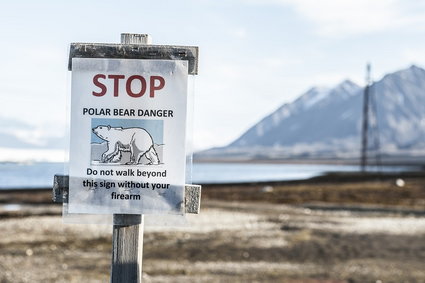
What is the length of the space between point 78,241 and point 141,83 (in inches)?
611

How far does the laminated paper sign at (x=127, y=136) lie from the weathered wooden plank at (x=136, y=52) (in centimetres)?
4

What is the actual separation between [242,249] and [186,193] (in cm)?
1341

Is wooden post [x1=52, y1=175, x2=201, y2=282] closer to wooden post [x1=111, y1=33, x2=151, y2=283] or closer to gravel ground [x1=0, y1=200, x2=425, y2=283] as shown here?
wooden post [x1=111, y1=33, x2=151, y2=283]

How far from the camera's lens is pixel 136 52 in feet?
11.7

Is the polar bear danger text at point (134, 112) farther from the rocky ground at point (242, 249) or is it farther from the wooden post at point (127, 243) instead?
the rocky ground at point (242, 249)

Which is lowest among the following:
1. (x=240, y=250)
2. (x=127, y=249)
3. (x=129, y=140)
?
(x=240, y=250)

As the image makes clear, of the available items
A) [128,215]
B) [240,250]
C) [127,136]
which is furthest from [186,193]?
[240,250]

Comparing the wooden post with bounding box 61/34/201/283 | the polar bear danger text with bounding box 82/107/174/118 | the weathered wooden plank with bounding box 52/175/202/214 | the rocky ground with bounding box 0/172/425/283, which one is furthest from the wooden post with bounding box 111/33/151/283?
the rocky ground with bounding box 0/172/425/283

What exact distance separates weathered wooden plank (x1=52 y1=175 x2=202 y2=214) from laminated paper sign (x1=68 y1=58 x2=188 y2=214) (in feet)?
0.14

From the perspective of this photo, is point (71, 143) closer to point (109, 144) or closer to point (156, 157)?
point (109, 144)

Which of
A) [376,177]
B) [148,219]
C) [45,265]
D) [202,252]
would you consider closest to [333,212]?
[202,252]

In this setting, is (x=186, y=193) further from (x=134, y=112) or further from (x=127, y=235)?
(x=134, y=112)

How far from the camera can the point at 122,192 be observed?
3512mm

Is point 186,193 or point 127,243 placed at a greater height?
point 186,193
